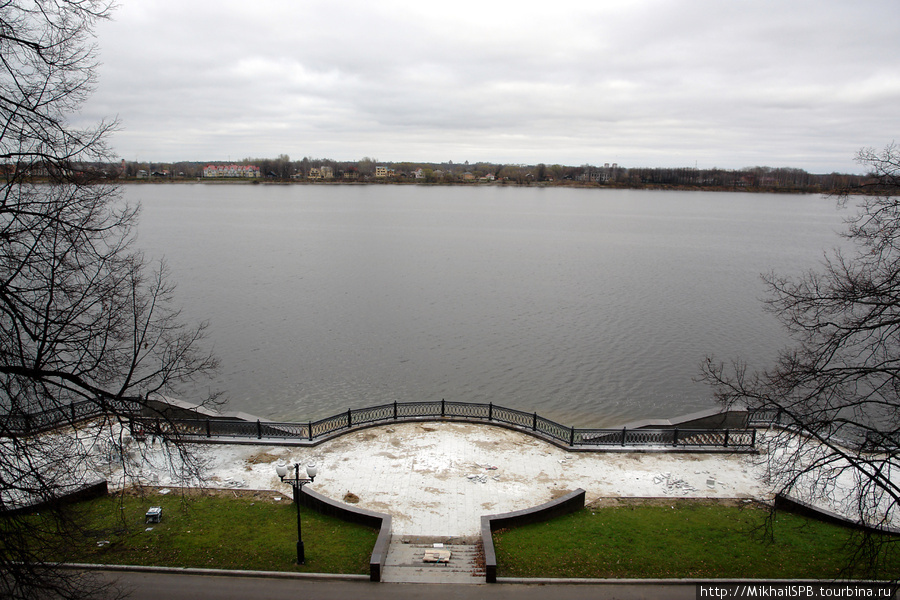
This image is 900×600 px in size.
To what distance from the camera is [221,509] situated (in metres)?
14.2

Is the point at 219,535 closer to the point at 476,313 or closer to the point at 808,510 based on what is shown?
the point at 808,510

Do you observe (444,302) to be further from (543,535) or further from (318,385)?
(543,535)

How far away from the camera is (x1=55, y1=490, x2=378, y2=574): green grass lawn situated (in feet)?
39.4

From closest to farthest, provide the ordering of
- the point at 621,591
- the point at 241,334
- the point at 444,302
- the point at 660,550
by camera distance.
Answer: the point at 621,591 < the point at 660,550 < the point at 241,334 < the point at 444,302

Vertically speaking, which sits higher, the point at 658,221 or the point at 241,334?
the point at 658,221

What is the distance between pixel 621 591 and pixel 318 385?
20.2 meters

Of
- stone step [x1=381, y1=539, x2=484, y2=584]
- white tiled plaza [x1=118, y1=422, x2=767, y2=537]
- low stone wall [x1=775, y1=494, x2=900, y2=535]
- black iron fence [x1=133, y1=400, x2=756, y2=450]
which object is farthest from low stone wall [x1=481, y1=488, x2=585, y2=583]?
low stone wall [x1=775, y1=494, x2=900, y2=535]

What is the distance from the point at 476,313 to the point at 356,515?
28.5m

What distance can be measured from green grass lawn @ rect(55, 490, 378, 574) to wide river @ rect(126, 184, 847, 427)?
36.1 feet

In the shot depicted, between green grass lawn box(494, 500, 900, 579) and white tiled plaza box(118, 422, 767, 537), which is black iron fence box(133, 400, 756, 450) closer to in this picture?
white tiled plaza box(118, 422, 767, 537)

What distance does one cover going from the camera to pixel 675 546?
12742 millimetres

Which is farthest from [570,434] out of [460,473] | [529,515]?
[529,515]

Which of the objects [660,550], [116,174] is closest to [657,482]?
[660,550]

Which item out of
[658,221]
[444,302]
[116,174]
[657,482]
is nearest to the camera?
[116,174]
